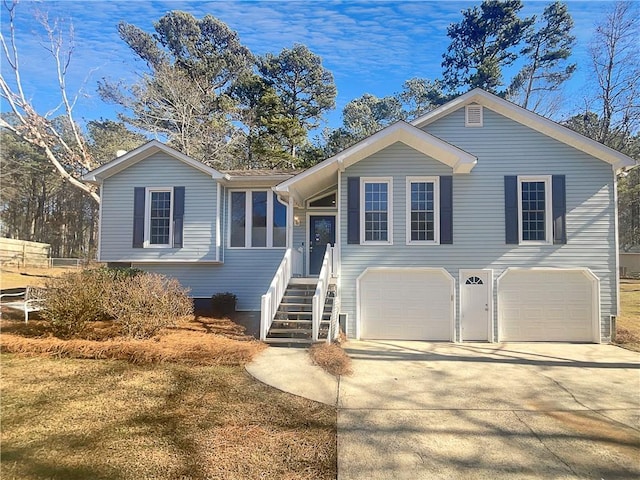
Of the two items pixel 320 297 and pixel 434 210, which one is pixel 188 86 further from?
pixel 320 297

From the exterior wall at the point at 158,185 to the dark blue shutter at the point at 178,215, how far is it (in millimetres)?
131

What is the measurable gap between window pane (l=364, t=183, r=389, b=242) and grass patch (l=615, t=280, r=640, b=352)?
22.5ft

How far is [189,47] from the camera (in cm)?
2644

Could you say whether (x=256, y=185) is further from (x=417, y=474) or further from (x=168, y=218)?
(x=417, y=474)

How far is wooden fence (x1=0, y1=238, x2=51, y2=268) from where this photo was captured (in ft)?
86.4

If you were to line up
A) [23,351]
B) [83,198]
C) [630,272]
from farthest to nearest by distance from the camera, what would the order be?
[83,198]
[630,272]
[23,351]

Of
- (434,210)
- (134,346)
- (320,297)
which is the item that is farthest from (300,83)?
(134,346)

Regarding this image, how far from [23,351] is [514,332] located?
37.7 ft

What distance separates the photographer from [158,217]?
41.0ft

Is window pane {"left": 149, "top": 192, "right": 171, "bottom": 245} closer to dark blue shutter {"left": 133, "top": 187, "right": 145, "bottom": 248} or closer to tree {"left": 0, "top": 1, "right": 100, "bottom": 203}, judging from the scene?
dark blue shutter {"left": 133, "top": 187, "right": 145, "bottom": 248}

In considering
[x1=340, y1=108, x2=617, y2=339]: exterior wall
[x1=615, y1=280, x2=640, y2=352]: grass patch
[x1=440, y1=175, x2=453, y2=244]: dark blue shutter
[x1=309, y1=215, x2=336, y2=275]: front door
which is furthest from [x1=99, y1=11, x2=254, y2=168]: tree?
[x1=615, y1=280, x2=640, y2=352]: grass patch

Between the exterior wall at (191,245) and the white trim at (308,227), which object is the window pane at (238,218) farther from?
the white trim at (308,227)

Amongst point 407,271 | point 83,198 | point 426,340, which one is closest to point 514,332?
point 426,340

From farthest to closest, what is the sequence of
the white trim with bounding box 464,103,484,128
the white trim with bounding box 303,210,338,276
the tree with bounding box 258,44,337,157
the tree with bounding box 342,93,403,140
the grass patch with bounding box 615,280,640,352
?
the tree with bounding box 342,93,403,140
the tree with bounding box 258,44,337,157
the white trim with bounding box 303,210,338,276
the white trim with bounding box 464,103,484,128
the grass patch with bounding box 615,280,640,352
